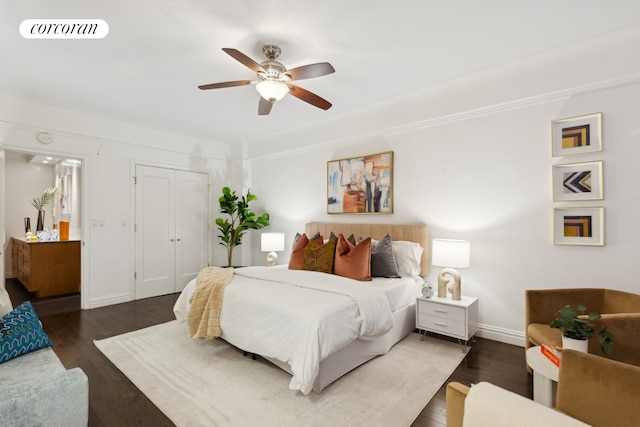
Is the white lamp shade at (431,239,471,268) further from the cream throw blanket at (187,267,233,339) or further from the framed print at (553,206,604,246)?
the cream throw blanket at (187,267,233,339)

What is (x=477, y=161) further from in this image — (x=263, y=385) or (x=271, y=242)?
(x=271, y=242)

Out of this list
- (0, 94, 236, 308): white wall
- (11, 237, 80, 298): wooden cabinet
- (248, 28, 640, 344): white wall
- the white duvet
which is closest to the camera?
the white duvet

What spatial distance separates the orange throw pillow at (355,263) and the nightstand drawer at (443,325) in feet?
2.25

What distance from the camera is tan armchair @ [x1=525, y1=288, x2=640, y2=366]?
72.4 inches

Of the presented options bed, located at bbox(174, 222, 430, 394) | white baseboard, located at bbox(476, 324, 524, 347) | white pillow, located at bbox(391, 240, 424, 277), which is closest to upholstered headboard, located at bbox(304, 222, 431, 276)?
white pillow, located at bbox(391, 240, 424, 277)

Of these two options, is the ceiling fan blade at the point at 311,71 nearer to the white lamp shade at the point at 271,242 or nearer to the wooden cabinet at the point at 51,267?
the white lamp shade at the point at 271,242

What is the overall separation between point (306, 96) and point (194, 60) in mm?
1143

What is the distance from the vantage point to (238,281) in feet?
10.1

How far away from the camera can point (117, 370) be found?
259 centimetres

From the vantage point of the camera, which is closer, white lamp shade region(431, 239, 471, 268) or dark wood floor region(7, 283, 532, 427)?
dark wood floor region(7, 283, 532, 427)

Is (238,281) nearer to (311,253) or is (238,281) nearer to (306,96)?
(311,253)

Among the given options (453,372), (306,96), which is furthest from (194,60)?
(453,372)

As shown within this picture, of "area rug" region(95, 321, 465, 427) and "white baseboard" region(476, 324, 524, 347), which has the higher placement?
A: "white baseboard" region(476, 324, 524, 347)

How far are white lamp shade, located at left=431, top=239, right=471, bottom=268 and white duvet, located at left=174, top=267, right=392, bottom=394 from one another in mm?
795
